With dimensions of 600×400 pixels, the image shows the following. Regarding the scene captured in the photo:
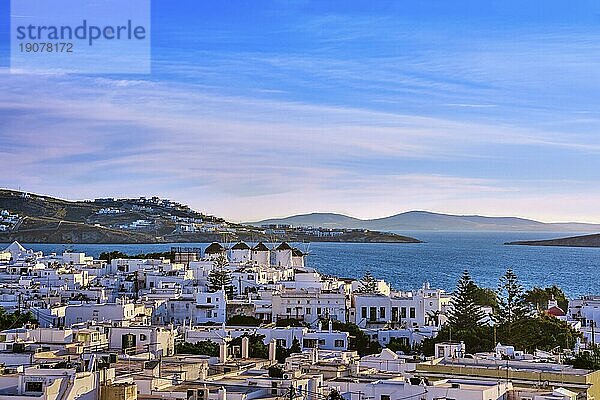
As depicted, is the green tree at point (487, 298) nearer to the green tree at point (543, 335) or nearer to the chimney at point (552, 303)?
the chimney at point (552, 303)

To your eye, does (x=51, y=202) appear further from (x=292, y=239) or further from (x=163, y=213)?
(x=292, y=239)

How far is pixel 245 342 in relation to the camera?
18.4m

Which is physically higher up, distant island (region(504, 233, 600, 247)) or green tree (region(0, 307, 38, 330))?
distant island (region(504, 233, 600, 247))

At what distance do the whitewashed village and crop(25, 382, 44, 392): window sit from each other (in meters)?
0.02

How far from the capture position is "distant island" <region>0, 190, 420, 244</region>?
135m

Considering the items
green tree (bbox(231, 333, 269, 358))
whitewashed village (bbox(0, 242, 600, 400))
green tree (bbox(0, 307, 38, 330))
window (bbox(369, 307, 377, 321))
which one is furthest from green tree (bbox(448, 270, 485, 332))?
green tree (bbox(0, 307, 38, 330))

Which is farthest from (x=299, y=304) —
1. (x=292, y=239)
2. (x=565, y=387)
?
(x=292, y=239)

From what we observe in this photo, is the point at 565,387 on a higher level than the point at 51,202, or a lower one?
lower

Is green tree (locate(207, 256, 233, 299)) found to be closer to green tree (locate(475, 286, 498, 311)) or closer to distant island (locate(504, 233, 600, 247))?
green tree (locate(475, 286, 498, 311))

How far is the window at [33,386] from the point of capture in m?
10.8

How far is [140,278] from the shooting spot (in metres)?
36.1

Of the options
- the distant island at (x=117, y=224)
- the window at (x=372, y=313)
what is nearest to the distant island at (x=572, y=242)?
the distant island at (x=117, y=224)

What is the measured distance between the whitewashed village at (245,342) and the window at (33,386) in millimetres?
16

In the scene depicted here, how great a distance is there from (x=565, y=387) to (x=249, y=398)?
4.30 meters
